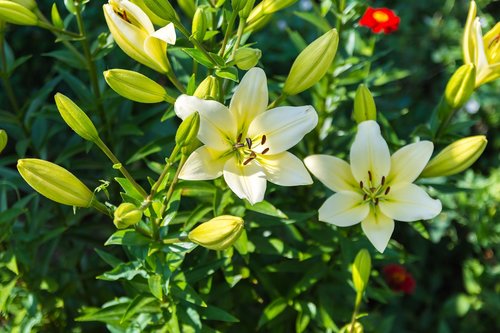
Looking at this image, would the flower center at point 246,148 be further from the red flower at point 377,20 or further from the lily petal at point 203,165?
the red flower at point 377,20

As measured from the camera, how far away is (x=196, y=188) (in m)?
1.52

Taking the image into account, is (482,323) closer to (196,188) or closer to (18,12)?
(196,188)

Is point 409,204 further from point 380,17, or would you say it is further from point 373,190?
point 380,17

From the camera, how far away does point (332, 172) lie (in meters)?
1.41

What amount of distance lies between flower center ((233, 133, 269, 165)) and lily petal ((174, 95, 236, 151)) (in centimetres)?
2

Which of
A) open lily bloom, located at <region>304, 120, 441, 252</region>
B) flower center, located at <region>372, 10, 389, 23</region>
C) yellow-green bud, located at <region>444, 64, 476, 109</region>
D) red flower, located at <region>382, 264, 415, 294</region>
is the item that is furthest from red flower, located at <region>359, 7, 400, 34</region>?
red flower, located at <region>382, 264, 415, 294</region>

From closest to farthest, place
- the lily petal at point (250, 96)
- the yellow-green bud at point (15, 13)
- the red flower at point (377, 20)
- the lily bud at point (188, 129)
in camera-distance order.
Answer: the lily bud at point (188, 129) < the lily petal at point (250, 96) < the yellow-green bud at point (15, 13) < the red flower at point (377, 20)

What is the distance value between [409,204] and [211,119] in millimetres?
459

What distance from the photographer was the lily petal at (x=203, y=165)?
1.24m

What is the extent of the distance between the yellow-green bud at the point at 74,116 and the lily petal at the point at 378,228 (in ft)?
1.93

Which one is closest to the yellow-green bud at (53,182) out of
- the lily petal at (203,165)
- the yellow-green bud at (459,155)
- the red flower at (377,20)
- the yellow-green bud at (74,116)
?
the yellow-green bud at (74,116)

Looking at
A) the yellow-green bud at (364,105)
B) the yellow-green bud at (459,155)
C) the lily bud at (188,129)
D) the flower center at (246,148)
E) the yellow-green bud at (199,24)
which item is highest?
the yellow-green bud at (199,24)

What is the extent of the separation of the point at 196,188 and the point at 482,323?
1.53m

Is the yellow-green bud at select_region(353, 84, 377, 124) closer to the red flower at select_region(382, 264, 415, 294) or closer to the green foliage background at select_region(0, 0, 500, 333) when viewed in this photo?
the green foliage background at select_region(0, 0, 500, 333)
